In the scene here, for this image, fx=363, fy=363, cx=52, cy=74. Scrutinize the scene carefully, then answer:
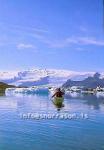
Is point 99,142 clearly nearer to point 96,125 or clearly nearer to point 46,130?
point 46,130

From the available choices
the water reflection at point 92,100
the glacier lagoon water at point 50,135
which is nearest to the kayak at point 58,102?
the water reflection at point 92,100

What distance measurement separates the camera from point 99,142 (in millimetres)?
25062

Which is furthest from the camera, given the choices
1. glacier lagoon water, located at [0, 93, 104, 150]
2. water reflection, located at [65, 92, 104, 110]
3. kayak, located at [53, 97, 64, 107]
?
water reflection, located at [65, 92, 104, 110]

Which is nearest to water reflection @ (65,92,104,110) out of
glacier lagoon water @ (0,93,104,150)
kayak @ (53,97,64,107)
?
kayak @ (53,97,64,107)

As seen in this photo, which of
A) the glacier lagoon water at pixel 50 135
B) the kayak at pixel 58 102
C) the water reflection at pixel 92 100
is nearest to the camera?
the glacier lagoon water at pixel 50 135

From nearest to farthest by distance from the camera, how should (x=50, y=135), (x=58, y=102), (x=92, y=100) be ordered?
(x=50, y=135)
(x=58, y=102)
(x=92, y=100)

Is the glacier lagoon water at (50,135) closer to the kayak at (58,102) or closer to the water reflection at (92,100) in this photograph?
A: the water reflection at (92,100)

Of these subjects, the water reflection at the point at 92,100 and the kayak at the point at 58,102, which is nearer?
the kayak at the point at 58,102

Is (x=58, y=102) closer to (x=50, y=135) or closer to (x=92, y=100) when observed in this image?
(x=92, y=100)

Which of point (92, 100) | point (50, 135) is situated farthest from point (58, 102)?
point (50, 135)

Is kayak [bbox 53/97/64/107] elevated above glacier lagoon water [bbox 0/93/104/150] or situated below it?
above

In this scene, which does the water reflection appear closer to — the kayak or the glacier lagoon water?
the kayak

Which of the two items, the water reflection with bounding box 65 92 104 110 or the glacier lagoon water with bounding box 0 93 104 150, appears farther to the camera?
the water reflection with bounding box 65 92 104 110

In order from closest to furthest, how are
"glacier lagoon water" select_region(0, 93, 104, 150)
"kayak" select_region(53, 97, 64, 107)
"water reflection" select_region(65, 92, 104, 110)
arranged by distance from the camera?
"glacier lagoon water" select_region(0, 93, 104, 150) < "kayak" select_region(53, 97, 64, 107) < "water reflection" select_region(65, 92, 104, 110)
